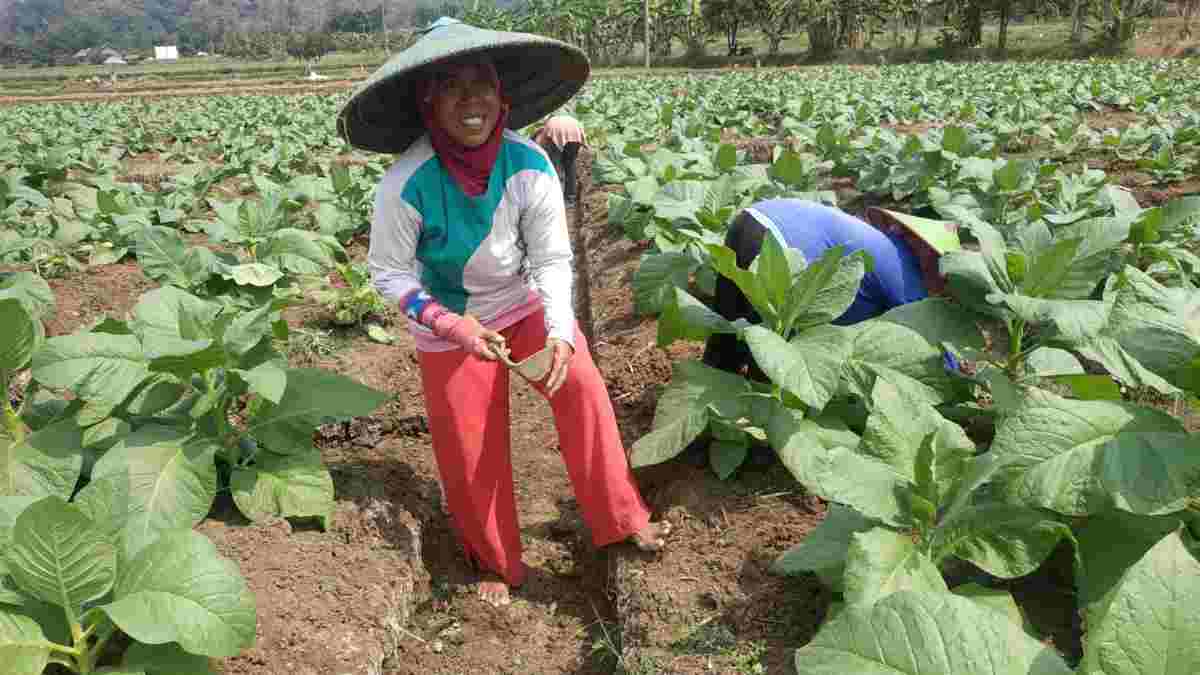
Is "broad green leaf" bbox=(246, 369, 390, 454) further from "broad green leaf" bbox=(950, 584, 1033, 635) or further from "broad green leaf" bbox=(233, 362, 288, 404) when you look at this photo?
"broad green leaf" bbox=(950, 584, 1033, 635)

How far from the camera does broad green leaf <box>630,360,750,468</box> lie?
2.53m

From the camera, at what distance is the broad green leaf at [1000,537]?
5.59 ft

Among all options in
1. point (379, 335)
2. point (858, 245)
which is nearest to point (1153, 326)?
point (858, 245)

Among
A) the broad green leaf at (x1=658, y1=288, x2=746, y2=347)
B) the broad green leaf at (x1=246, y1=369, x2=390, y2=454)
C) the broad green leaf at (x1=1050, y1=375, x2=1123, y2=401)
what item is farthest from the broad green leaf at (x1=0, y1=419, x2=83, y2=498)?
the broad green leaf at (x1=1050, y1=375, x2=1123, y2=401)

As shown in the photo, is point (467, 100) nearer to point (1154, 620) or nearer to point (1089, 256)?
point (1089, 256)

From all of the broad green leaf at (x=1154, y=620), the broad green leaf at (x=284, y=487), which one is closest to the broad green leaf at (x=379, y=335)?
the broad green leaf at (x=284, y=487)

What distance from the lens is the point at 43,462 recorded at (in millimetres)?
2262

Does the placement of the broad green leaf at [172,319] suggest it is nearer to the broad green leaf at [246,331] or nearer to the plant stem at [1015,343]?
the broad green leaf at [246,331]

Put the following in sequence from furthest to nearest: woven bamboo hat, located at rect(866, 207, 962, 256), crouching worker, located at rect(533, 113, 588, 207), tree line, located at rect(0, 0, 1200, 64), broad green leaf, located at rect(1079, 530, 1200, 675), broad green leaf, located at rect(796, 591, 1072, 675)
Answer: tree line, located at rect(0, 0, 1200, 64) < crouching worker, located at rect(533, 113, 588, 207) < woven bamboo hat, located at rect(866, 207, 962, 256) < broad green leaf, located at rect(796, 591, 1072, 675) < broad green leaf, located at rect(1079, 530, 1200, 675)

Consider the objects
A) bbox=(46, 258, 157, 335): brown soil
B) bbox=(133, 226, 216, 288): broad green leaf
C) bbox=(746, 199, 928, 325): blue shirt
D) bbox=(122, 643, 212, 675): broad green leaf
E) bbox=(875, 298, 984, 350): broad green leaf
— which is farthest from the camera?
bbox=(46, 258, 157, 335): brown soil

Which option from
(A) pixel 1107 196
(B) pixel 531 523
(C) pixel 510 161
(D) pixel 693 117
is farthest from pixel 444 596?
(D) pixel 693 117

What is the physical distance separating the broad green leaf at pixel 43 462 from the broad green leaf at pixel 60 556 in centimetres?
58

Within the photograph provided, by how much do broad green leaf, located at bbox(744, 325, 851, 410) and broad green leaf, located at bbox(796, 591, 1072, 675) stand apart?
93 cm

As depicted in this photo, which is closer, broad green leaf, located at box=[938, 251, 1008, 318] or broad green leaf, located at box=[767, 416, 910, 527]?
broad green leaf, located at box=[767, 416, 910, 527]
